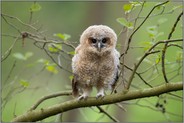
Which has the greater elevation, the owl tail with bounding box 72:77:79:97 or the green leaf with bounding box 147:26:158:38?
the green leaf with bounding box 147:26:158:38

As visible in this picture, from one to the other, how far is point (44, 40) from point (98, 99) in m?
1.01

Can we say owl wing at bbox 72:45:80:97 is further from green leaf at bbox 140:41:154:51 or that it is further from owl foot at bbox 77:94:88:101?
green leaf at bbox 140:41:154:51

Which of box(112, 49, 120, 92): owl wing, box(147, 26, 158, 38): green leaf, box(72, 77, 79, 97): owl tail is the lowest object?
box(72, 77, 79, 97): owl tail

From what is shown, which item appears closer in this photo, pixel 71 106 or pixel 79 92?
pixel 71 106

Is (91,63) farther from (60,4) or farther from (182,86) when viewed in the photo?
(60,4)

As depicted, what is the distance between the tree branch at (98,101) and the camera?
3.61m

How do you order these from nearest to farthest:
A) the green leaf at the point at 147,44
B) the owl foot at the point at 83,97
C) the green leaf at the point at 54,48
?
1. the owl foot at the point at 83,97
2. the green leaf at the point at 147,44
3. the green leaf at the point at 54,48

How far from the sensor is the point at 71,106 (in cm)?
384

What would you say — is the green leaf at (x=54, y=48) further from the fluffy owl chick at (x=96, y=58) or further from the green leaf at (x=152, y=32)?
the green leaf at (x=152, y=32)

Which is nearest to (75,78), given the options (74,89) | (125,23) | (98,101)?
(74,89)

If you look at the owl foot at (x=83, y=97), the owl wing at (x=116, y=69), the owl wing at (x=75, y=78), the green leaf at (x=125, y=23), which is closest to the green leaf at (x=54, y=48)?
the owl wing at (x=75, y=78)

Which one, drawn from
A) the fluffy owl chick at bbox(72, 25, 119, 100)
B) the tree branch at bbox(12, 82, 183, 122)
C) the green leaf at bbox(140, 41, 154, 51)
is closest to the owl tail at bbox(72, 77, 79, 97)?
the fluffy owl chick at bbox(72, 25, 119, 100)

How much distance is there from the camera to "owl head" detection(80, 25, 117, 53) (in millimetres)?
4285

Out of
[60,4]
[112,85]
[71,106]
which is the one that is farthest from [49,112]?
[60,4]
